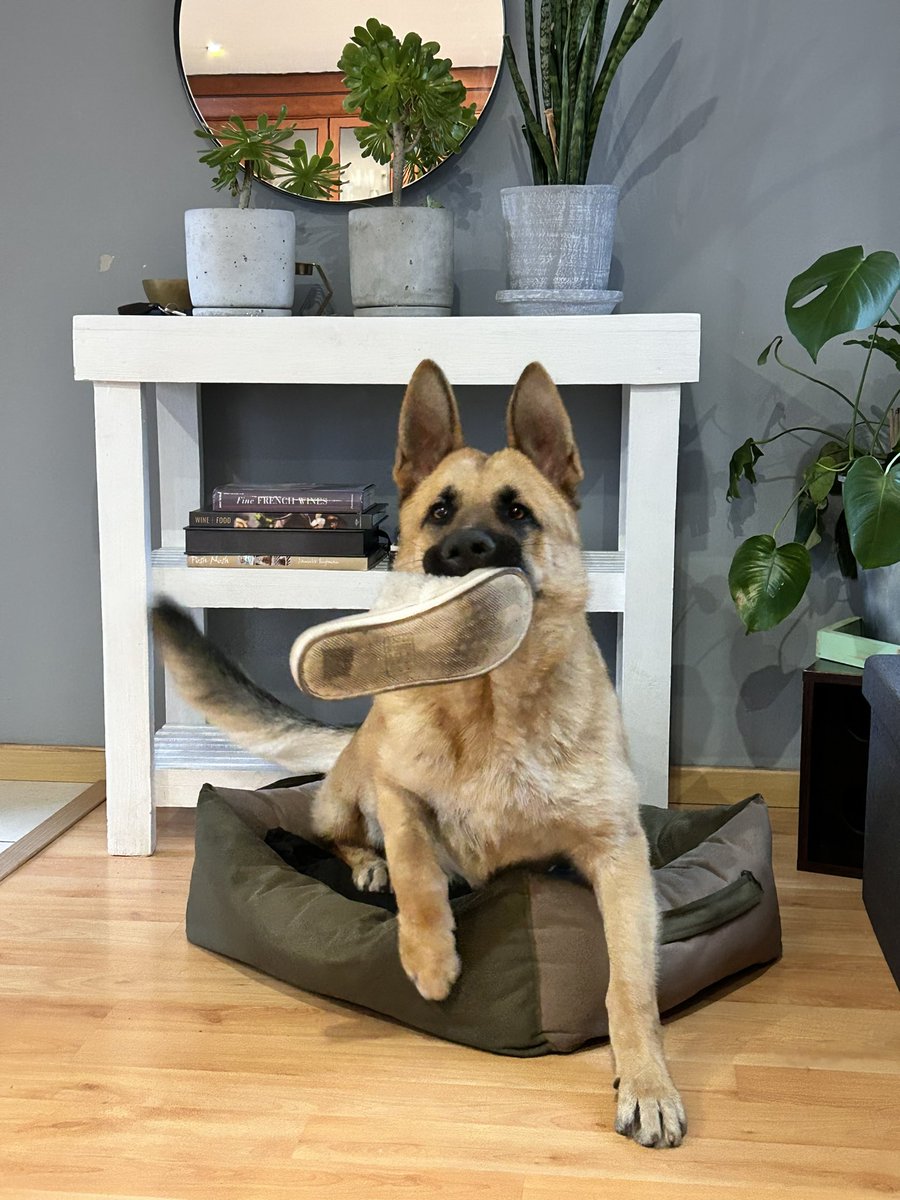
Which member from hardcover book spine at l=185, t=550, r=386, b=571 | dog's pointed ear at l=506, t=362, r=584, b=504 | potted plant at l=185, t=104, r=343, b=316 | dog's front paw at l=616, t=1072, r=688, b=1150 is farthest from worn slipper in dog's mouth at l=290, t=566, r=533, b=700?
potted plant at l=185, t=104, r=343, b=316

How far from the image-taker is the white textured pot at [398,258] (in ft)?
7.31

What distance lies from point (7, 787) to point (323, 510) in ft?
3.55

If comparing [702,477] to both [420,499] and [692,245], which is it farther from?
[420,499]

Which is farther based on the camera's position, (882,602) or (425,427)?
(882,602)

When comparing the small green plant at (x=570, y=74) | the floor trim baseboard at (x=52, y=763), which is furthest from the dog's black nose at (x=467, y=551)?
the floor trim baseboard at (x=52, y=763)

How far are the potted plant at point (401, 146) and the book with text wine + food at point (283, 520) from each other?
1.29 feet

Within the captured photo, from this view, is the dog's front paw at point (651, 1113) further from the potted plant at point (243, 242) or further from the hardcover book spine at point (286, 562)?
the potted plant at point (243, 242)

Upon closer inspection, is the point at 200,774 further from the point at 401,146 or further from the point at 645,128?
the point at 645,128

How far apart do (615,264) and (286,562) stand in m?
0.95

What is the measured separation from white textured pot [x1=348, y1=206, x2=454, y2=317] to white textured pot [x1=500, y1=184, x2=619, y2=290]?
5.9 inches

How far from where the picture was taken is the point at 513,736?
1554 mm

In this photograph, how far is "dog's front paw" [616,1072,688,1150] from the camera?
4.48 ft

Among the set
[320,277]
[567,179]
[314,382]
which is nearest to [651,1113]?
[314,382]

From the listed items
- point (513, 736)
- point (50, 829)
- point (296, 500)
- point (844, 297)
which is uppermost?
point (844, 297)
